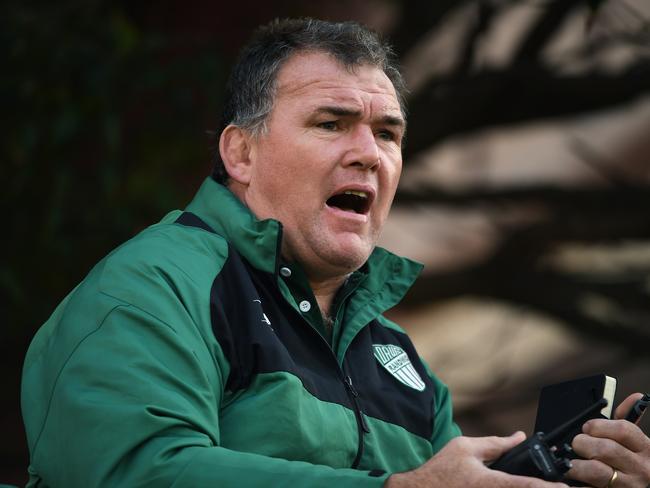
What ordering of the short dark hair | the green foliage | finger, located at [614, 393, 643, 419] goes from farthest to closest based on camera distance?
the green foliage → the short dark hair → finger, located at [614, 393, 643, 419]

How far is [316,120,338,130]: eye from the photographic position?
3.01 metres

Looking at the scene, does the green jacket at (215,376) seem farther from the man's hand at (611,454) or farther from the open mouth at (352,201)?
A: the man's hand at (611,454)

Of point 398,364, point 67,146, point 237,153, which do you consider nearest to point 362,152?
point 237,153

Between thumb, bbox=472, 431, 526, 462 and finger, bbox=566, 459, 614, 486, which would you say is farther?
finger, bbox=566, 459, 614, 486

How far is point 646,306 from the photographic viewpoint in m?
6.45

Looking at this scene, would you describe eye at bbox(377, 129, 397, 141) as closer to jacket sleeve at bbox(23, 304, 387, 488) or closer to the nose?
the nose

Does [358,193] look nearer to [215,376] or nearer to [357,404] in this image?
[357,404]

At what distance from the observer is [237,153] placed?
315 centimetres

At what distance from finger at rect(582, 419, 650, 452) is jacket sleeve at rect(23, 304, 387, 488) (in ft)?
1.58

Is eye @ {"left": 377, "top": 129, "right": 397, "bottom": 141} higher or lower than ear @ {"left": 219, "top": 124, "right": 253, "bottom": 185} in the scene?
higher

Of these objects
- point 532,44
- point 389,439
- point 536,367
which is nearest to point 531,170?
point 536,367

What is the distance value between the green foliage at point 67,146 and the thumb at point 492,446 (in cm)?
326

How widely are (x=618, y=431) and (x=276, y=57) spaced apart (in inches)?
53.2

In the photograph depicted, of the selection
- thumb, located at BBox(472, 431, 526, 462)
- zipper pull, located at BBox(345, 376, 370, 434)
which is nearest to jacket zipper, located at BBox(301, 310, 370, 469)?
zipper pull, located at BBox(345, 376, 370, 434)
